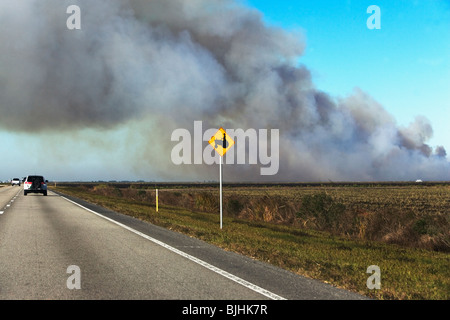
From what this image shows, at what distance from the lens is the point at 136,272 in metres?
7.30

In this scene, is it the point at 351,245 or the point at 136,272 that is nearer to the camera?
the point at 136,272

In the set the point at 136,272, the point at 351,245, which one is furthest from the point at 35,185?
the point at 136,272

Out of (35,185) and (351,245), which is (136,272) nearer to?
(351,245)

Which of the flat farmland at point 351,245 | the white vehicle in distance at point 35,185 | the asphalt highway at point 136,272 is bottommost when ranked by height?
the flat farmland at point 351,245

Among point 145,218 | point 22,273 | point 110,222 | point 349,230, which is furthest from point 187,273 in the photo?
point 349,230

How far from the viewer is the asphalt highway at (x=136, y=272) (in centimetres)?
596

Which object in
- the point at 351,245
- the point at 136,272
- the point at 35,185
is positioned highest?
the point at 35,185

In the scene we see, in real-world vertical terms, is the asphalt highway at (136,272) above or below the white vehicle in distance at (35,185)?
below

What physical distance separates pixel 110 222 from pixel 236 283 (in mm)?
10607

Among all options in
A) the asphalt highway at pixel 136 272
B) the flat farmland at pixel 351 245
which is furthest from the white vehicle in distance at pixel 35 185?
the asphalt highway at pixel 136 272

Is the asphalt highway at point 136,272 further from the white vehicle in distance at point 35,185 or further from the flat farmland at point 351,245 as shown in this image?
the white vehicle in distance at point 35,185

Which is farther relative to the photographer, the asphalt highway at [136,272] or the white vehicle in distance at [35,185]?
the white vehicle in distance at [35,185]

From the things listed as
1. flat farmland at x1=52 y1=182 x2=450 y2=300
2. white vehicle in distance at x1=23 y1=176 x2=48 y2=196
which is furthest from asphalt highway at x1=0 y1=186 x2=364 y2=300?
white vehicle in distance at x1=23 y1=176 x2=48 y2=196
